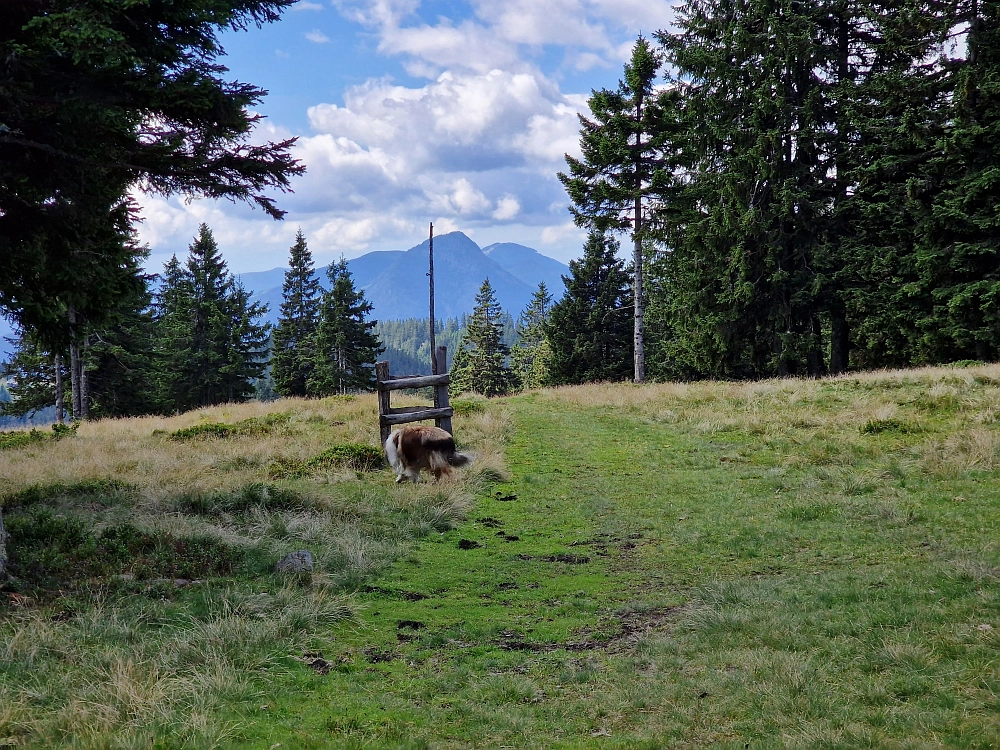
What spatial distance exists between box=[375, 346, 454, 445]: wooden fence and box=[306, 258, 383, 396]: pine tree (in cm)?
3602

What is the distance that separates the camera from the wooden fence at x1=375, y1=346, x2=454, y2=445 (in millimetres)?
13133

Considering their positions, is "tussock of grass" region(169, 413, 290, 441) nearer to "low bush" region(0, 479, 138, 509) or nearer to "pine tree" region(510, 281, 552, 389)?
"low bush" region(0, 479, 138, 509)

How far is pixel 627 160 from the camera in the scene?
30.5m

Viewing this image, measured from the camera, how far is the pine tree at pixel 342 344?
163 feet

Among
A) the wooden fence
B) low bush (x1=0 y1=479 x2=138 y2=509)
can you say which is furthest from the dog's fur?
low bush (x1=0 y1=479 x2=138 y2=509)

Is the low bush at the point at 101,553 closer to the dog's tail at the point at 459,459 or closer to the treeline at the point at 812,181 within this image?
the dog's tail at the point at 459,459

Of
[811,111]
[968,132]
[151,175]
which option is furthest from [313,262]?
[151,175]

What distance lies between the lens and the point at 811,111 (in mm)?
24812

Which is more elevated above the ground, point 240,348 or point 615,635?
point 240,348

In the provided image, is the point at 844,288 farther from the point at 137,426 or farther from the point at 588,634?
the point at 137,426

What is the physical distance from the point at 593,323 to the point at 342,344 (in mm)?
19953

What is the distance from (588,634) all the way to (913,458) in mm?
8218

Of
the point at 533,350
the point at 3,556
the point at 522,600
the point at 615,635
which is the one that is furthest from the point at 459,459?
the point at 533,350

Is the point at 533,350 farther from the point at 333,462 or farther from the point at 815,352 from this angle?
the point at 333,462
